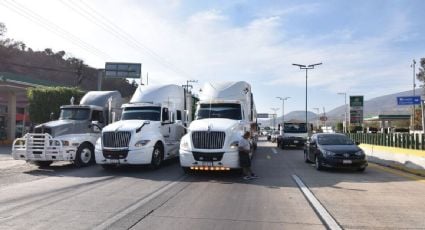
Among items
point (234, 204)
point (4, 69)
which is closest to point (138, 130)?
point (234, 204)

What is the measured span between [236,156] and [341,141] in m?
5.98

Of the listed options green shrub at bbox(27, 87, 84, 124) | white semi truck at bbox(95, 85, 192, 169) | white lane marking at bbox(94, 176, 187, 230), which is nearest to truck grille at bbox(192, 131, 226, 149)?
white lane marking at bbox(94, 176, 187, 230)

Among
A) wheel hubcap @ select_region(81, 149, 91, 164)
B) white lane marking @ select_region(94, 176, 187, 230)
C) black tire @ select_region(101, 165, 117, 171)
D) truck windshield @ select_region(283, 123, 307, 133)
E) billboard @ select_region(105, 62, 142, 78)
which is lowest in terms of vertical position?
white lane marking @ select_region(94, 176, 187, 230)

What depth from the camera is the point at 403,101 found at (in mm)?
24875

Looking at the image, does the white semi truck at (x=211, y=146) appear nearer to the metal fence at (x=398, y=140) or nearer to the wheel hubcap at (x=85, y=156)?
the wheel hubcap at (x=85, y=156)

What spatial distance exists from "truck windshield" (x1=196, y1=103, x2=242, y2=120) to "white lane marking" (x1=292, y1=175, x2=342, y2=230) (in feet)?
18.5

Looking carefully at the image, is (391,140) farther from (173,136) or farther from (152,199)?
(152,199)

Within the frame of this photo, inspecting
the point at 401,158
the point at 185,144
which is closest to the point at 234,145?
the point at 185,144

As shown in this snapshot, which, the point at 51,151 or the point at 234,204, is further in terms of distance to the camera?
the point at 51,151

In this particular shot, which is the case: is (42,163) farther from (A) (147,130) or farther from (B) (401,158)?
(B) (401,158)

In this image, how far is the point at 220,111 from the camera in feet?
58.6

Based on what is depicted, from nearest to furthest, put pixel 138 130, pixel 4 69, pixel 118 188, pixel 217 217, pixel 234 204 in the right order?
pixel 217 217 < pixel 234 204 < pixel 118 188 < pixel 138 130 < pixel 4 69

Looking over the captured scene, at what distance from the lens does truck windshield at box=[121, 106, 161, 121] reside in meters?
17.7

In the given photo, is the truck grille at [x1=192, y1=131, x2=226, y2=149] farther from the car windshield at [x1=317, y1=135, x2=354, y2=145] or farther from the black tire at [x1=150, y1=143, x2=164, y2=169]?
the car windshield at [x1=317, y1=135, x2=354, y2=145]
